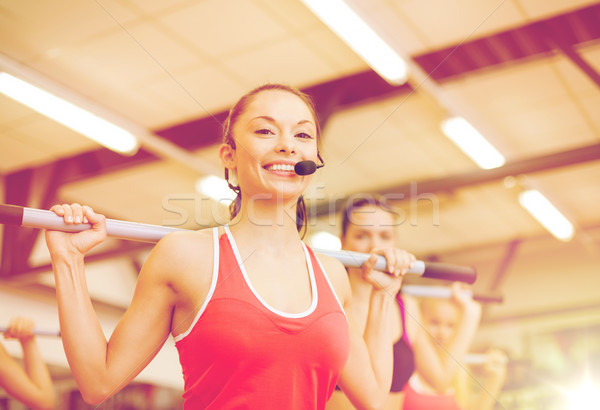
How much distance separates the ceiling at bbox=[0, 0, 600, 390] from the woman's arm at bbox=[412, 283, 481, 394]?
1229 millimetres

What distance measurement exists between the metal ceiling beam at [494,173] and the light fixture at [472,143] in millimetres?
153

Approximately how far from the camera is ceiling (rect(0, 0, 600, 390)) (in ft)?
11.5

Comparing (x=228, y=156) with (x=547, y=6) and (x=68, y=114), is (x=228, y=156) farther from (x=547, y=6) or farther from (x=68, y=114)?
(x=68, y=114)

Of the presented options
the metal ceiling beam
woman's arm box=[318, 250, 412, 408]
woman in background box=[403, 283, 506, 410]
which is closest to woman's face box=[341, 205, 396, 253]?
woman in background box=[403, 283, 506, 410]

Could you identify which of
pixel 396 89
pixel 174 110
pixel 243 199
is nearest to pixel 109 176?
pixel 174 110

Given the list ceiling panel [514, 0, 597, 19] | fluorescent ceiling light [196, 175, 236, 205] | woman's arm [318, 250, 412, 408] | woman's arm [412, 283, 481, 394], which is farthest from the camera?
fluorescent ceiling light [196, 175, 236, 205]

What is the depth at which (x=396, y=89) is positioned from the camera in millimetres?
4281

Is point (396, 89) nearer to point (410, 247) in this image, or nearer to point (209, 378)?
point (209, 378)

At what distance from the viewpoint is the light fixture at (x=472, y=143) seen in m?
4.63

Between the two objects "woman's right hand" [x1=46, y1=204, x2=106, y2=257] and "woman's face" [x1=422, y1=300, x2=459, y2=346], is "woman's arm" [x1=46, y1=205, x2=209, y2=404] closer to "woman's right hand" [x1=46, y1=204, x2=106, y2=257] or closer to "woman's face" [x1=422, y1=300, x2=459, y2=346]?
"woman's right hand" [x1=46, y1=204, x2=106, y2=257]

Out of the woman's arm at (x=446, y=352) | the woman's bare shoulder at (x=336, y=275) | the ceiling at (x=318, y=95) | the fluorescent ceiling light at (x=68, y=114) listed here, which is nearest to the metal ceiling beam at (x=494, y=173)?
the ceiling at (x=318, y=95)

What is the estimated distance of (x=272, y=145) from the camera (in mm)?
1128

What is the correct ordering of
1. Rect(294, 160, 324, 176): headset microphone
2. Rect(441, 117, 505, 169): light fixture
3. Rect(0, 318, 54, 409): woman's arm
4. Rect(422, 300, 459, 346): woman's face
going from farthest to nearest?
Rect(441, 117, 505, 169): light fixture
Rect(422, 300, 459, 346): woman's face
Rect(0, 318, 54, 409): woman's arm
Rect(294, 160, 324, 176): headset microphone

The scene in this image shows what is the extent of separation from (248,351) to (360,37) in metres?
2.81
